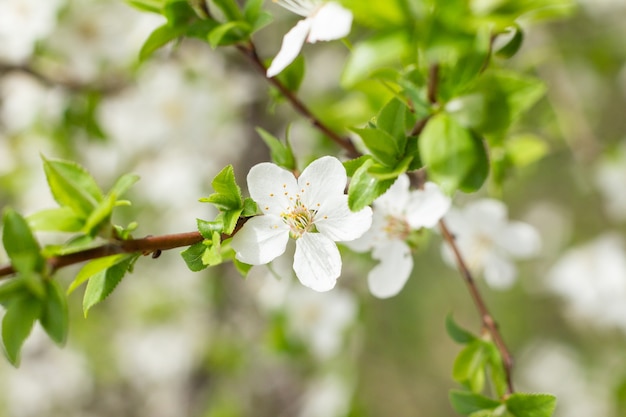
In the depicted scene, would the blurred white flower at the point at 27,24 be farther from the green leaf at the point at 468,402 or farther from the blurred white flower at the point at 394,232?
the green leaf at the point at 468,402

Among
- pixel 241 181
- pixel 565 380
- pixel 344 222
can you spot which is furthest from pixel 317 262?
pixel 565 380

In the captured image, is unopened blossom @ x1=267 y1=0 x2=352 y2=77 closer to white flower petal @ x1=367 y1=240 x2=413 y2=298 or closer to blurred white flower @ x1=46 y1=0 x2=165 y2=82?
white flower petal @ x1=367 y1=240 x2=413 y2=298

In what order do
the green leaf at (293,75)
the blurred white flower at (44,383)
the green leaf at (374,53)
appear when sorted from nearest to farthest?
the green leaf at (374,53), the green leaf at (293,75), the blurred white flower at (44,383)

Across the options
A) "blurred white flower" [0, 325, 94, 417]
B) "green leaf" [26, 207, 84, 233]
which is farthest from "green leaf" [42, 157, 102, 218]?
"blurred white flower" [0, 325, 94, 417]

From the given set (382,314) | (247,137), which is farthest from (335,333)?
(382,314)

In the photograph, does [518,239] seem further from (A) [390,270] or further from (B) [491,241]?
(A) [390,270]

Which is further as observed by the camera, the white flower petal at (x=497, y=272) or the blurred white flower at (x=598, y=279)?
the blurred white flower at (x=598, y=279)

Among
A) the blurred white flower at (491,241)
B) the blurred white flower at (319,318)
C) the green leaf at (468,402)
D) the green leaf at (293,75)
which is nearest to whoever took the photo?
the green leaf at (468,402)

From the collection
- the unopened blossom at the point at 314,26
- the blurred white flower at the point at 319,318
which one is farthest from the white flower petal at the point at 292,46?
the blurred white flower at the point at 319,318
